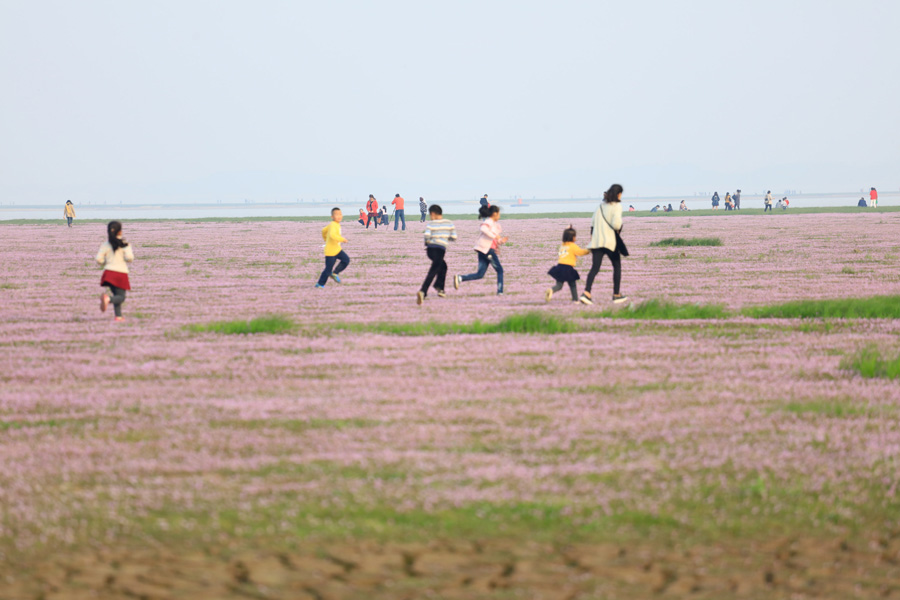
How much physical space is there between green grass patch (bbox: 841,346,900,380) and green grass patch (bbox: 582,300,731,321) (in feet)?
15.3

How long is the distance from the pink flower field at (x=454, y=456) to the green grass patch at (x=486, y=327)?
14cm

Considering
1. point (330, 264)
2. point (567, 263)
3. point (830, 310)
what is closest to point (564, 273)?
point (567, 263)

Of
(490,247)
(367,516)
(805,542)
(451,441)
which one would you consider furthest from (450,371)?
(490,247)

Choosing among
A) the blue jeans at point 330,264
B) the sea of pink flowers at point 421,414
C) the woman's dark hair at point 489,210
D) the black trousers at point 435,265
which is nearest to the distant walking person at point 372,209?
the blue jeans at point 330,264

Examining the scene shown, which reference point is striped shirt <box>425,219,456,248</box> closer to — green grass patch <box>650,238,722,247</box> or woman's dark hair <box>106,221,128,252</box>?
woman's dark hair <box>106,221,128,252</box>

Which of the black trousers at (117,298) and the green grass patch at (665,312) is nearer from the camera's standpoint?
the green grass patch at (665,312)

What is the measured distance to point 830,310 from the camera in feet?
53.6

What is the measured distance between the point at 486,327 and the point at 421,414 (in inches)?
229

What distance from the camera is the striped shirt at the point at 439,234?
18.9m

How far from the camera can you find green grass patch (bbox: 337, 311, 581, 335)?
48.0 ft

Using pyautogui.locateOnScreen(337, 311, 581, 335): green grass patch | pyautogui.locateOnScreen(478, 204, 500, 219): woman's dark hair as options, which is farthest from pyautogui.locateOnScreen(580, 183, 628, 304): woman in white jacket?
pyautogui.locateOnScreen(337, 311, 581, 335): green grass patch

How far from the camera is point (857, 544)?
20.0ft

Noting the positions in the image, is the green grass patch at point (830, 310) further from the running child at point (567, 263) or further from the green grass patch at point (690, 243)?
the green grass patch at point (690, 243)

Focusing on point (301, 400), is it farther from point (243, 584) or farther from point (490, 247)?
point (490, 247)
